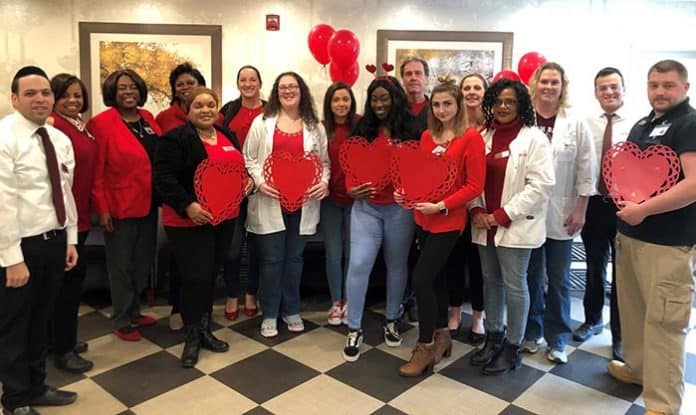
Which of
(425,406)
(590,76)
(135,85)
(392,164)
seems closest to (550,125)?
(392,164)

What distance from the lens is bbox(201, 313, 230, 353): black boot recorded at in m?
2.99

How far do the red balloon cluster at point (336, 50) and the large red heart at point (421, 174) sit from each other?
2584mm

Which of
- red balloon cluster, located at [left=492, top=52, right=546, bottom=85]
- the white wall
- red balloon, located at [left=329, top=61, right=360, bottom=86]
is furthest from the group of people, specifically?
the white wall

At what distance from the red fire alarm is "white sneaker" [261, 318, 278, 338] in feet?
11.8

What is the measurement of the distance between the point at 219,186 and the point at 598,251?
7.32ft

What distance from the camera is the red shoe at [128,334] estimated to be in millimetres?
3142

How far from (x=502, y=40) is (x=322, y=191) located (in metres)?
3.87

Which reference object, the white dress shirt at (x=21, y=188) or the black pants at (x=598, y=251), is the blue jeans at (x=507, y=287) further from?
the white dress shirt at (x=21, y=188)

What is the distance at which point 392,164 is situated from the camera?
2738mm

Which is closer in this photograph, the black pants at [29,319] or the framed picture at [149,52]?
the black pants at [29,319]

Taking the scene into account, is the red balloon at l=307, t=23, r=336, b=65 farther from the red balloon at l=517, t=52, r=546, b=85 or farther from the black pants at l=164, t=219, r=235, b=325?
the black pants at l=164, t=219, r=235, b=325

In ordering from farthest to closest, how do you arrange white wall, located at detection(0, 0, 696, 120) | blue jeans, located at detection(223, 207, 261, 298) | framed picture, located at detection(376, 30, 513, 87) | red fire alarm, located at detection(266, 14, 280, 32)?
framed picture, located at detection(376, 30, 513, 87), red fire alarm, located at detection(266, 14, 280, 32), white wall, located at detection(0, 0, 696, 120), blue jeans, located at detection(223, 207, 261, 298)

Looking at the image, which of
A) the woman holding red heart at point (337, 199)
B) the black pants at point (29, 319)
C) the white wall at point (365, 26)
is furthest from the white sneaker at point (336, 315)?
the white wall at point (365, 26)

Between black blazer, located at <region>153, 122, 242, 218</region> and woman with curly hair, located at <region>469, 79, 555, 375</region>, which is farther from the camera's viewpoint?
black blazer, located at <region>153, 122, 242, 218</region>
